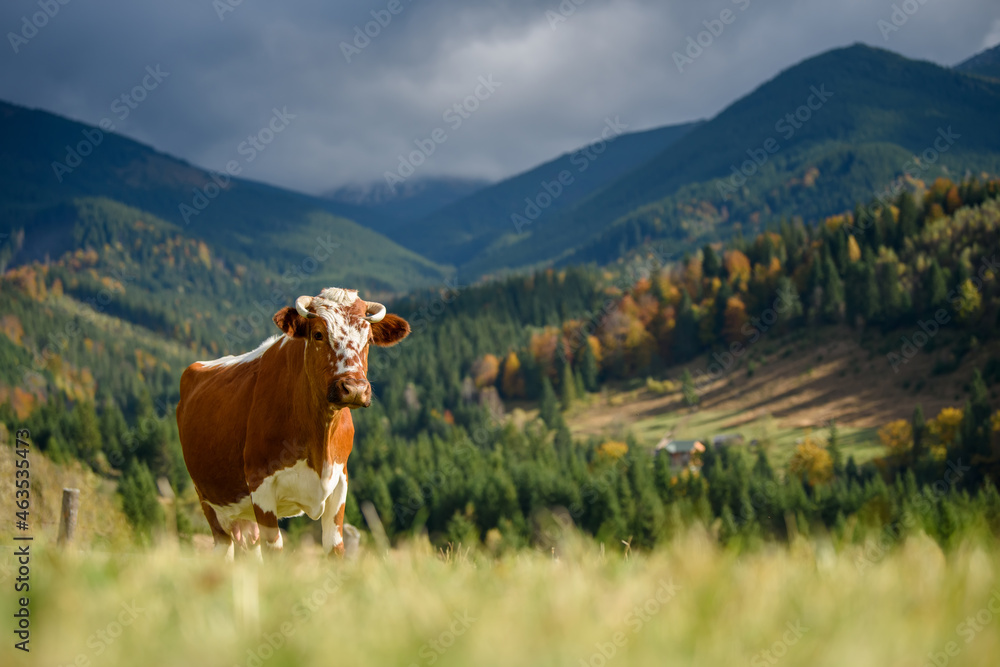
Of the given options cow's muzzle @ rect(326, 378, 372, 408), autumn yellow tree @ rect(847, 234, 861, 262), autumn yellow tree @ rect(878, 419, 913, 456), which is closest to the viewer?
cow's muzzle @ rect(326, 378, 372, 408)

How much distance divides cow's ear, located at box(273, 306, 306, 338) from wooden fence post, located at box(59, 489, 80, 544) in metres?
3.48

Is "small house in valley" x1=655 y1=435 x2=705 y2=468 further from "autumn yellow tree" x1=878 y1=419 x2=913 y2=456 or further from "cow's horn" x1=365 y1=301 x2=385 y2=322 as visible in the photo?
"cow's horn" x1=365 y1=301 x2=385 y2=322

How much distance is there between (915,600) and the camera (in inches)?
115

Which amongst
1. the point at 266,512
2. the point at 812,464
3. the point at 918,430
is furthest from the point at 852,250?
the point at 266,512

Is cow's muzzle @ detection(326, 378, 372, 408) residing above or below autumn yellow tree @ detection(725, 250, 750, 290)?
below

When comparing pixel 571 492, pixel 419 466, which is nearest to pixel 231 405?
pixel 571 492

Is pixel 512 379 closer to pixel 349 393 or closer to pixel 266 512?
pixel 266 512

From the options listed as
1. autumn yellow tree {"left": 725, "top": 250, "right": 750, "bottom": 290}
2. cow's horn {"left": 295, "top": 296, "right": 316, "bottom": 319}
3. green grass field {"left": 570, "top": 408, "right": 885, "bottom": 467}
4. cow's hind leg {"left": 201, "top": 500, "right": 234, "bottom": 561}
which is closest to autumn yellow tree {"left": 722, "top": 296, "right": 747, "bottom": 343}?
autumn yellow tree {"left": 725, "top": 250, "right": 750, "bottom": 290}

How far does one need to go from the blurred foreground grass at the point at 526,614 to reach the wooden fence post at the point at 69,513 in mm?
5089

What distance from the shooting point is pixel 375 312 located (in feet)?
24.6

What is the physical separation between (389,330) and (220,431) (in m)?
2.28

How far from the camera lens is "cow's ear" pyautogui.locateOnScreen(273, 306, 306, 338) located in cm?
718

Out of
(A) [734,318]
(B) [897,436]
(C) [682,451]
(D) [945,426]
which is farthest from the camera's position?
(A) [734,318]

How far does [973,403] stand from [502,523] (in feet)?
223
